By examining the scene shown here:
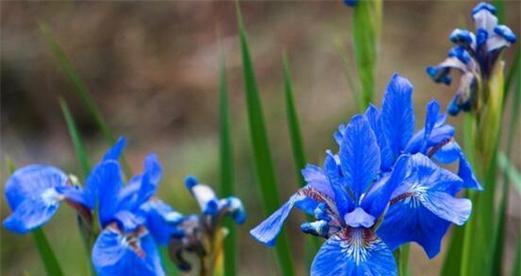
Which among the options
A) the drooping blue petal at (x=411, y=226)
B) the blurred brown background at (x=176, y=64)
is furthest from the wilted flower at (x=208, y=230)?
the blurred brown background at (x=176, y=64)

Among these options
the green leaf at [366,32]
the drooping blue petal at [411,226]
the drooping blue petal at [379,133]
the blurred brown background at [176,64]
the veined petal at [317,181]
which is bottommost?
the blurred brown background at [176,64]

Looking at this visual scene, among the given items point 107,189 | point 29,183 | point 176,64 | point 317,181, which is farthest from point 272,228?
point 176,64

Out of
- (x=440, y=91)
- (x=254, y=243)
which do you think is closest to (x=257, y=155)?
(x=254, y=243)

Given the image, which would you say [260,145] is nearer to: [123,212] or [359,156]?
[123,212]

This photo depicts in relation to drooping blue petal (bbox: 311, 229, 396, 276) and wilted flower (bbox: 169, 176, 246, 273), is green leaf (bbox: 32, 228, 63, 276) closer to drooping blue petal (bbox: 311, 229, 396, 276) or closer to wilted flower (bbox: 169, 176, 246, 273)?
wilted flower (bbox: 169, 176, 246, 273)

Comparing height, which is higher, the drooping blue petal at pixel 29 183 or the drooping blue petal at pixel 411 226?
the drooping blue petal at pixel 29 183

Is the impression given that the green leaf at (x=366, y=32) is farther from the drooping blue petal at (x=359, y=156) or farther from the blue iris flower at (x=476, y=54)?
the drooping blue petal at (x=359, y=156)

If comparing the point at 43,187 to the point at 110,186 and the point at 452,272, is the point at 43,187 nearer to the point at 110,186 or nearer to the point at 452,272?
the point at 110,186
